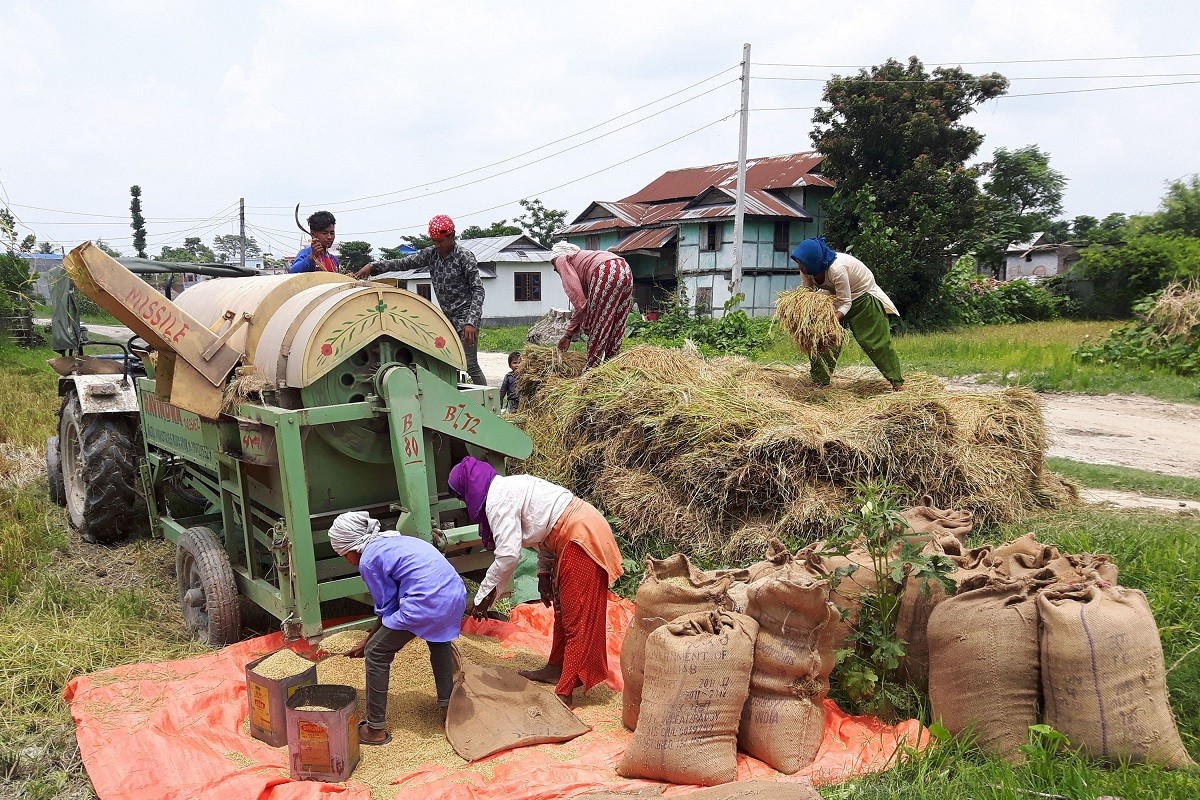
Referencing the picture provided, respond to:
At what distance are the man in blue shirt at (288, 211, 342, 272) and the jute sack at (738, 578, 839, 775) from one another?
4.24 metres

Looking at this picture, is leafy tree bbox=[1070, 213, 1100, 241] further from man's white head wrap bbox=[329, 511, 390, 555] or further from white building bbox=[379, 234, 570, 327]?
man's white head wrap bbox=[329, 511, 390, 555]

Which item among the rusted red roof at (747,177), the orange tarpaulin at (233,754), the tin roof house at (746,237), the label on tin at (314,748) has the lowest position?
the orange tarpaulin at (233,754)

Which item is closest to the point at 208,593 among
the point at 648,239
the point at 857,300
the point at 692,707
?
the point at 692,707

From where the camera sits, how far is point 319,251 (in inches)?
246

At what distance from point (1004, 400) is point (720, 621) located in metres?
3.76

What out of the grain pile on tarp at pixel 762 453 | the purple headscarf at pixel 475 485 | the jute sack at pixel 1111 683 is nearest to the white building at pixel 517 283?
the grain pile on tarp at pixel 762 453

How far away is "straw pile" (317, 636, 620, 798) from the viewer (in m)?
3.35

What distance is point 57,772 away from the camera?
3342 millimetres

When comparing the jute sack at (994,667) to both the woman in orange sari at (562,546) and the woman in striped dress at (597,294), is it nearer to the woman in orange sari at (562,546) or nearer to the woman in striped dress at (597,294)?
the woman in orange sari at (562,546)

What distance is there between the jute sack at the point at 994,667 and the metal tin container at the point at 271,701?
2.66 metres

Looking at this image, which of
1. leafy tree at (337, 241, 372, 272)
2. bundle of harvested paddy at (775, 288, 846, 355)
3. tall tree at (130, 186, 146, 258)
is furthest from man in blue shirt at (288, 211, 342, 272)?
tall tree at (130, 186, 146, 258)

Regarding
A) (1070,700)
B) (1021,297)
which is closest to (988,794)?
(1070,700)

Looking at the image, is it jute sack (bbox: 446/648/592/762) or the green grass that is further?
the green grass

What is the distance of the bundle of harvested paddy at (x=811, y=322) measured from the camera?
646 centimetres
